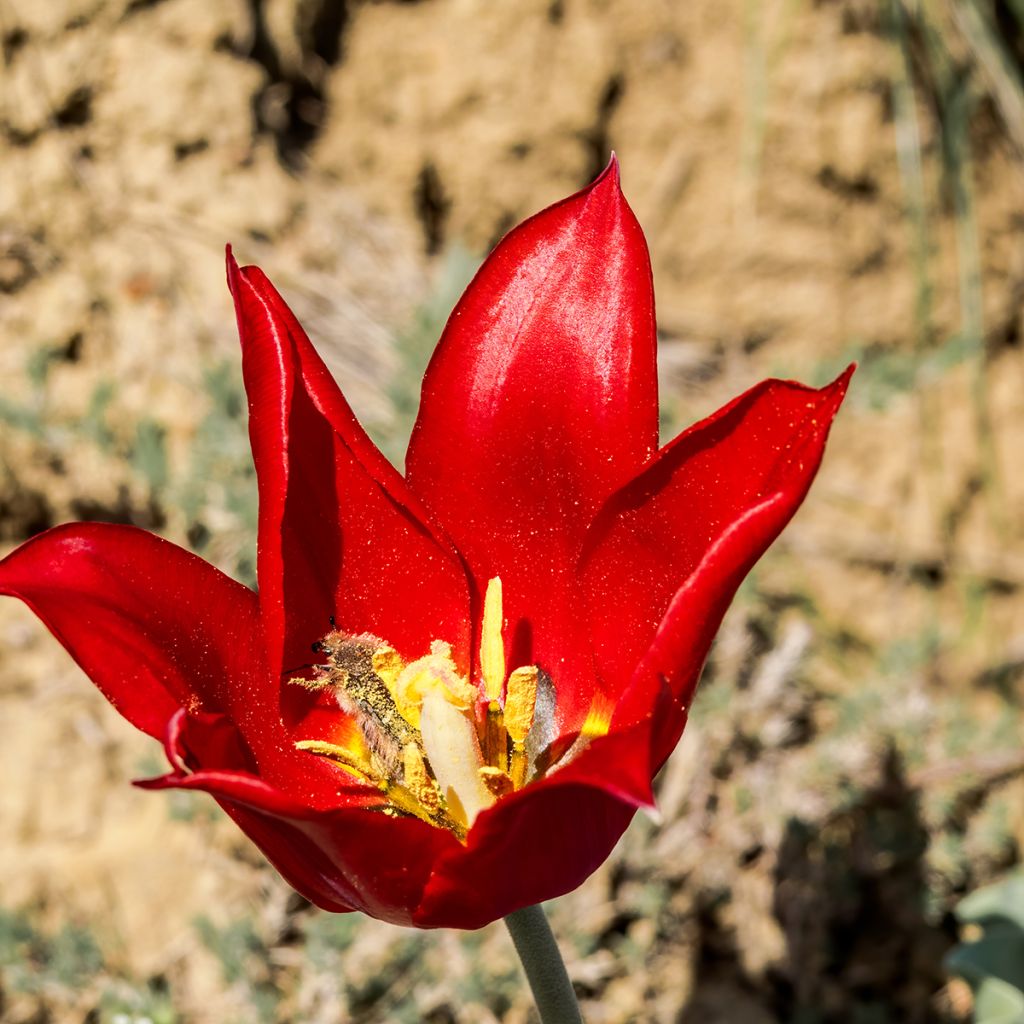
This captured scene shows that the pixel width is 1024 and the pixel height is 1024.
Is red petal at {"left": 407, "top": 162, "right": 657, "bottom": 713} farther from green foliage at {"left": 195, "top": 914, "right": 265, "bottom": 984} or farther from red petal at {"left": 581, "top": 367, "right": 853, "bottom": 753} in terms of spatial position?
green foliage at {"left": 195, "top": 914, "right": 265, "bottom": 984}

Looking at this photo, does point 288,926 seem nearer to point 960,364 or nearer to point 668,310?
point 668,310

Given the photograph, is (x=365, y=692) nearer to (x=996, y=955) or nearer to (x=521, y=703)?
(x=521, y=703)

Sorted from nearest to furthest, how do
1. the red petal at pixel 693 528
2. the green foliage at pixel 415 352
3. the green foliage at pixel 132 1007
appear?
the red petal at pixel 693 528, the green foliage at pixel 132 1007, the green foliage at pixel 415 352

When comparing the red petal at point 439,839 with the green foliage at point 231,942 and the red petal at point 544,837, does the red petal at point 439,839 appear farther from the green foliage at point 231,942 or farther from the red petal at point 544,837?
the green foliage at point 231,942

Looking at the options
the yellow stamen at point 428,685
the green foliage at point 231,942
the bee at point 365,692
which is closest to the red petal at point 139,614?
the bee at point 365,692

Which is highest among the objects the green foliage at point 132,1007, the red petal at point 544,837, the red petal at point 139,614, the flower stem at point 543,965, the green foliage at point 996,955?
the red petal at point 139,614

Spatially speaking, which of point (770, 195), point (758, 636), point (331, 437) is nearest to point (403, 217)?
point (770, 195)

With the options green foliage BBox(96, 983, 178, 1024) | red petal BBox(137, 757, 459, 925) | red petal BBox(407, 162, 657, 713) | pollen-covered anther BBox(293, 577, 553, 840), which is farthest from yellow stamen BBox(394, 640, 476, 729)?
green foliage BBox(96, 983, 178, 1024)
